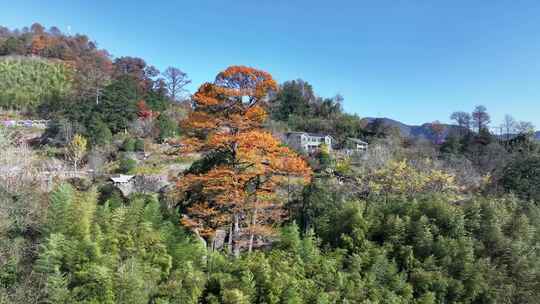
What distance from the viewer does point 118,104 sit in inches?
951

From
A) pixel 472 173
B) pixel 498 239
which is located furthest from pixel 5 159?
pixel 472 173

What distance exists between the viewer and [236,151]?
26.5ft

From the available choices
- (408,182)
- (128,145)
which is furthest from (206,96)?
(128,145)

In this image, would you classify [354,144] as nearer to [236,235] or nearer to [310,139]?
[310,139]

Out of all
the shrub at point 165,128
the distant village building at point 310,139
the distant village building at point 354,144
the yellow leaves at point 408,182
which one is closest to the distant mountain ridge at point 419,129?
the distant village building at point 354,144

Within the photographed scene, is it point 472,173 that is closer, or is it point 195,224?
point 195,224

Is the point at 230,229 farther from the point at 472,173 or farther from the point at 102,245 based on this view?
the point at 472,173

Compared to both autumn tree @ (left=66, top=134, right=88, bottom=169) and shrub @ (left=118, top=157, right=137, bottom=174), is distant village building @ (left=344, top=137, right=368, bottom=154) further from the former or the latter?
autumn tree @ (left=66, top=134, right=88, bottom=169)

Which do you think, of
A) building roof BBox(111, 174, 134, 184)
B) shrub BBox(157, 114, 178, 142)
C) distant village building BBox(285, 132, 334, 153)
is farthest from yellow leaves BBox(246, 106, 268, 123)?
shrub BBox(157, 114, 178, 142)

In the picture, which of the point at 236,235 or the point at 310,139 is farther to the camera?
the point at 310,139

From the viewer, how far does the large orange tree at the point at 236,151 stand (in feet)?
26.1

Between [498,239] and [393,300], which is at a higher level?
[498,239]

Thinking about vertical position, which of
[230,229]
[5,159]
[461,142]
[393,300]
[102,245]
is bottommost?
[393,300]

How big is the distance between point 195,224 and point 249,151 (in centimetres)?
233
